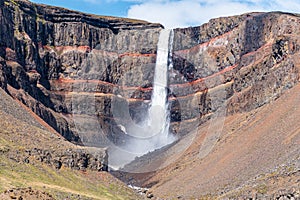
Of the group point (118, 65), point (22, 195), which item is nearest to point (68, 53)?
point (118, 65)

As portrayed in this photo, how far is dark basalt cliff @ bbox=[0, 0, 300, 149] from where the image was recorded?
357 ft

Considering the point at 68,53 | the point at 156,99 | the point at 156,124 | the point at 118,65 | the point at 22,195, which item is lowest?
the point at 22,195

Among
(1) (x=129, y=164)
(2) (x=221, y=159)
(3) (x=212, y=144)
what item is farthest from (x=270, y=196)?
(1) (x=129, y=164)

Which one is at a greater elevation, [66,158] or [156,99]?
[156,99]

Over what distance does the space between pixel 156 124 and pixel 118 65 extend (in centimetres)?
2002

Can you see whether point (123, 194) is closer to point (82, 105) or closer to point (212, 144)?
point (212, 144)

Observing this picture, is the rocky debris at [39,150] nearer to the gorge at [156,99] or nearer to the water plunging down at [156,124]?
the gorge at [156,99]

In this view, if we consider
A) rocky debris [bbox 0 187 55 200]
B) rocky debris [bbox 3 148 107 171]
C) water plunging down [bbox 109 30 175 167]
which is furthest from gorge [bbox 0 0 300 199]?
rocky debris [bbox 0 187 55 200]

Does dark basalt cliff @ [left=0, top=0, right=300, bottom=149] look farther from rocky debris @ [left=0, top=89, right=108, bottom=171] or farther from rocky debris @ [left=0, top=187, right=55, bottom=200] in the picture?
rocky debris @ [left=0, top=187, right=55, bottom=200]

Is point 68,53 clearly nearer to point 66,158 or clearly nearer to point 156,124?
point 156,124

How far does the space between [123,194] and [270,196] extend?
24528 millimetres

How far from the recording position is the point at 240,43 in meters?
122

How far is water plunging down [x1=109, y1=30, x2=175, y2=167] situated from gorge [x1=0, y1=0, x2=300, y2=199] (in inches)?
→ 10.7

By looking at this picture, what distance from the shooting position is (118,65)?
146 meters
